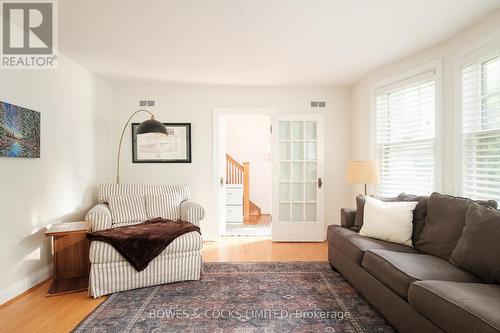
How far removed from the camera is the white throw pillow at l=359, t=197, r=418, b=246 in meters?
2.52

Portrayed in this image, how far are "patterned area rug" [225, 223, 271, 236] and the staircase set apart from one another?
1.95ft

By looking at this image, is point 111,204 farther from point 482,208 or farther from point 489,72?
point 489,72

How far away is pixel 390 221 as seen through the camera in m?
2.58

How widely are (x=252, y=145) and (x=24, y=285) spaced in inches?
208

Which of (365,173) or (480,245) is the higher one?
(365,173)

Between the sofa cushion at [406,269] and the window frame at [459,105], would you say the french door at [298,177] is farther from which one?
the sofa cushion at [406,269]

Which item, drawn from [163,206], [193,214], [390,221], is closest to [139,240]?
[193,214]

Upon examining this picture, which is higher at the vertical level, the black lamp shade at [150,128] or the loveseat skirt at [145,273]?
the black lamp shade at [150,128]

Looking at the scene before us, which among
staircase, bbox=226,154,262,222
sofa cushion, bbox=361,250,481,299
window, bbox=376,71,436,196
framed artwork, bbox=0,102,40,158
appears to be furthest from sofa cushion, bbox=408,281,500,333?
staircase, bbox=226,154,262,222

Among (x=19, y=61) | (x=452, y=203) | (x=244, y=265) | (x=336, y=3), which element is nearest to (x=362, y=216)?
(x=452, y=203)

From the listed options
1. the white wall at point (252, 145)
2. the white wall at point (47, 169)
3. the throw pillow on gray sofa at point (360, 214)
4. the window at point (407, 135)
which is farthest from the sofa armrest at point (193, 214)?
the white wall at point (252, 145)

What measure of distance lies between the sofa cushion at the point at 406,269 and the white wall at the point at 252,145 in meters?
4.81

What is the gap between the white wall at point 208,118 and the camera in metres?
4.30

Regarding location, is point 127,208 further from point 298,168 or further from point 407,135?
point 407,135
